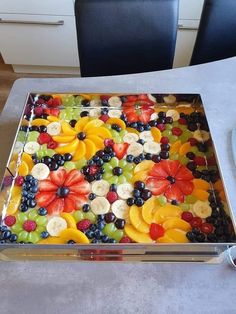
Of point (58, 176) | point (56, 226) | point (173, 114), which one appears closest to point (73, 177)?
point (58, 176)

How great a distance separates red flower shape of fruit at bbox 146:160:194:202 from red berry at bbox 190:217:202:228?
0.06 metres

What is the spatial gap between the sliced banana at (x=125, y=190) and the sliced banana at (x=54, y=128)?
0.25 metres

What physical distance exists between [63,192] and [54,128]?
0.72ft

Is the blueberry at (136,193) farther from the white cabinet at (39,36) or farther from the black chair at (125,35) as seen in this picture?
the white cabinet at (39,36)

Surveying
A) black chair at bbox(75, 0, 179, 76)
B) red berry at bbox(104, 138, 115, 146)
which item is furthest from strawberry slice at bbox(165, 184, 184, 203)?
black chair at bbox(75, 0, 179, 76)

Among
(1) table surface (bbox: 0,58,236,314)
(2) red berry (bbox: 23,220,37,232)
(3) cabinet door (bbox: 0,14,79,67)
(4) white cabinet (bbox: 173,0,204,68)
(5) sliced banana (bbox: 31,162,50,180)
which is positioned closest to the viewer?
(1) table surface (bbox: 0,58,236,314)

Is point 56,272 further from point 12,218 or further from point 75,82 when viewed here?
point 75,82

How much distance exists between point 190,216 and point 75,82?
0.57 meters

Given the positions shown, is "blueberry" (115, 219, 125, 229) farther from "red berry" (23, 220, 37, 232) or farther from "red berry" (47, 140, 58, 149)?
"red berry" (47, 140, 58, 149)

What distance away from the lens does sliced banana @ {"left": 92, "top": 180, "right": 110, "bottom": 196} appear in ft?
2.34

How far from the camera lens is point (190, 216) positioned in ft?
2.16

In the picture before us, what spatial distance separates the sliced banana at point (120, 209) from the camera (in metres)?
0.67

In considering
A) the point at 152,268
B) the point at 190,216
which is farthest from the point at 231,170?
the point at 152,268

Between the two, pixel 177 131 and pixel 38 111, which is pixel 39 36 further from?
pixel 177 131
